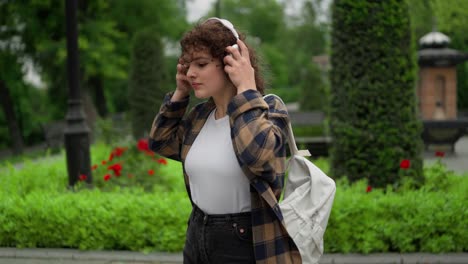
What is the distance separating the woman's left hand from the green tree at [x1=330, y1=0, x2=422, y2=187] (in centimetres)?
428

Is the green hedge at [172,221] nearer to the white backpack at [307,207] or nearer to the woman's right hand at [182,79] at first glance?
the white backpack at [307,207]

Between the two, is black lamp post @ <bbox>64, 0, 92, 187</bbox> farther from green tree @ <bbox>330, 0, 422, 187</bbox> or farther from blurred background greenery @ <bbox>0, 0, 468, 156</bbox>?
blurred background greenery @ <bbox>0, 0, 468, 156</bbox>

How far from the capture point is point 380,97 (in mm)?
6078

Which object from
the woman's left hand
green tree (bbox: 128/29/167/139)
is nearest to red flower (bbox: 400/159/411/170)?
the woman's left hand

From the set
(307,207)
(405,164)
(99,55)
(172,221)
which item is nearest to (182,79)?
(307,207)

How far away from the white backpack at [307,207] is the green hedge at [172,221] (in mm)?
2753

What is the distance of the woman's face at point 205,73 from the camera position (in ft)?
7.01

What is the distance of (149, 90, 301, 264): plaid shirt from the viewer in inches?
78.5

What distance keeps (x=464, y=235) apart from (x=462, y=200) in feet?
1.14

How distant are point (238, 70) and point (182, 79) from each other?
1.28 feet

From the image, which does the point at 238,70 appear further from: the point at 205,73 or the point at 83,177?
the point at 83,177

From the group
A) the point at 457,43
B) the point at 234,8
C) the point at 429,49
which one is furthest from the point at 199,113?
the point at 234,8

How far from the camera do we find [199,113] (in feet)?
7.82

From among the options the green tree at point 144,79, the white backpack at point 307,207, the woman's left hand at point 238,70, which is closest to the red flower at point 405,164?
the white backpack at point 307,207
